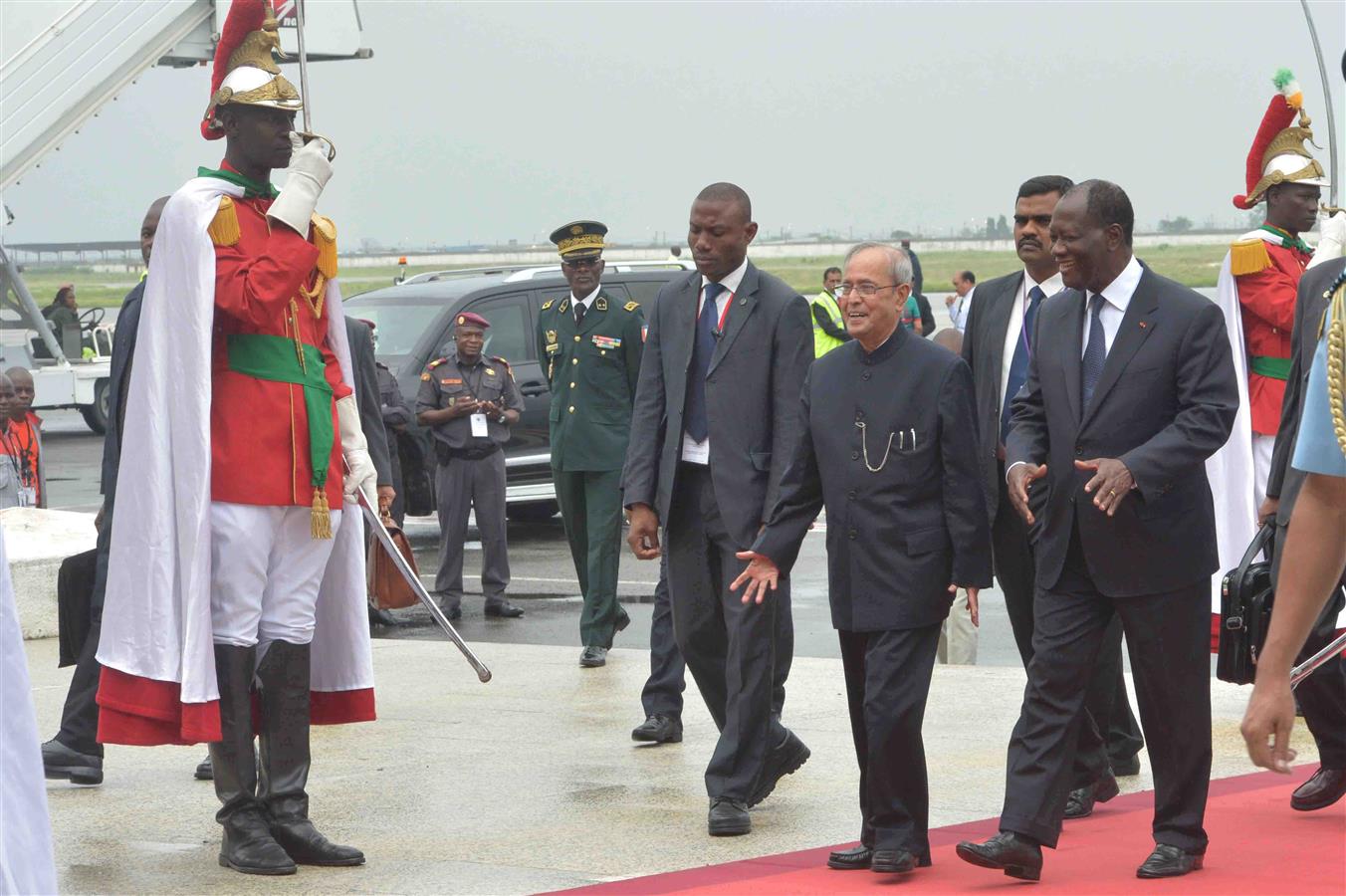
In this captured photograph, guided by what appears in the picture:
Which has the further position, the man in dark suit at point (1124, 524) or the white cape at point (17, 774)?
the man in dark suit at point (1124, 524)

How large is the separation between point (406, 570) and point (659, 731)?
159cm

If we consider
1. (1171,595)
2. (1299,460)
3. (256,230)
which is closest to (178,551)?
(256,230)

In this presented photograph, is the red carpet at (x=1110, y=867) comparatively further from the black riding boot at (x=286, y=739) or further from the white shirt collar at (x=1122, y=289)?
the white shirt collar at (x=1122, y=289)

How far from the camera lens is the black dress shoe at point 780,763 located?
646 centimetres

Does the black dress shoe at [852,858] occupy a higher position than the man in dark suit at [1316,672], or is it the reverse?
the man in dark suit at [1316,672]

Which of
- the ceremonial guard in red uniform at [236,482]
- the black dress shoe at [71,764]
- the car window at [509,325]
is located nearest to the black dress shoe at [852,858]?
the ceremonial guard in red uniform at [236,482]

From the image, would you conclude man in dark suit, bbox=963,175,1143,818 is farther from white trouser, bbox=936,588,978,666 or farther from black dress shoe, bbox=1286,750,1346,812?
white trouser, bbox=936,588,978,666

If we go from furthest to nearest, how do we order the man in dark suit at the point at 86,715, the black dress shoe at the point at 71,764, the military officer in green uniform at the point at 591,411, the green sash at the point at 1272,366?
1. the military officer in green uniform at the point at 591,411
2. the green sash at the point at 1272,366
3. the black dress shoe at the point at 71,764
4. the man in dark suit at the point at 86,715

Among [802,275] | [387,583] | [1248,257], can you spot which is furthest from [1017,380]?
[802,275]

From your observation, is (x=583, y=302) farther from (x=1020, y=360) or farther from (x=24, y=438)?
(x=1020, y=360)

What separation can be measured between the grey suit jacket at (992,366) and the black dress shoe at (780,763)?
100cm

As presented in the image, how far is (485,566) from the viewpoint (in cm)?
1252

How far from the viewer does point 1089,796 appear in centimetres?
641

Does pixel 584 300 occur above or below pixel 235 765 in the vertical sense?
above
